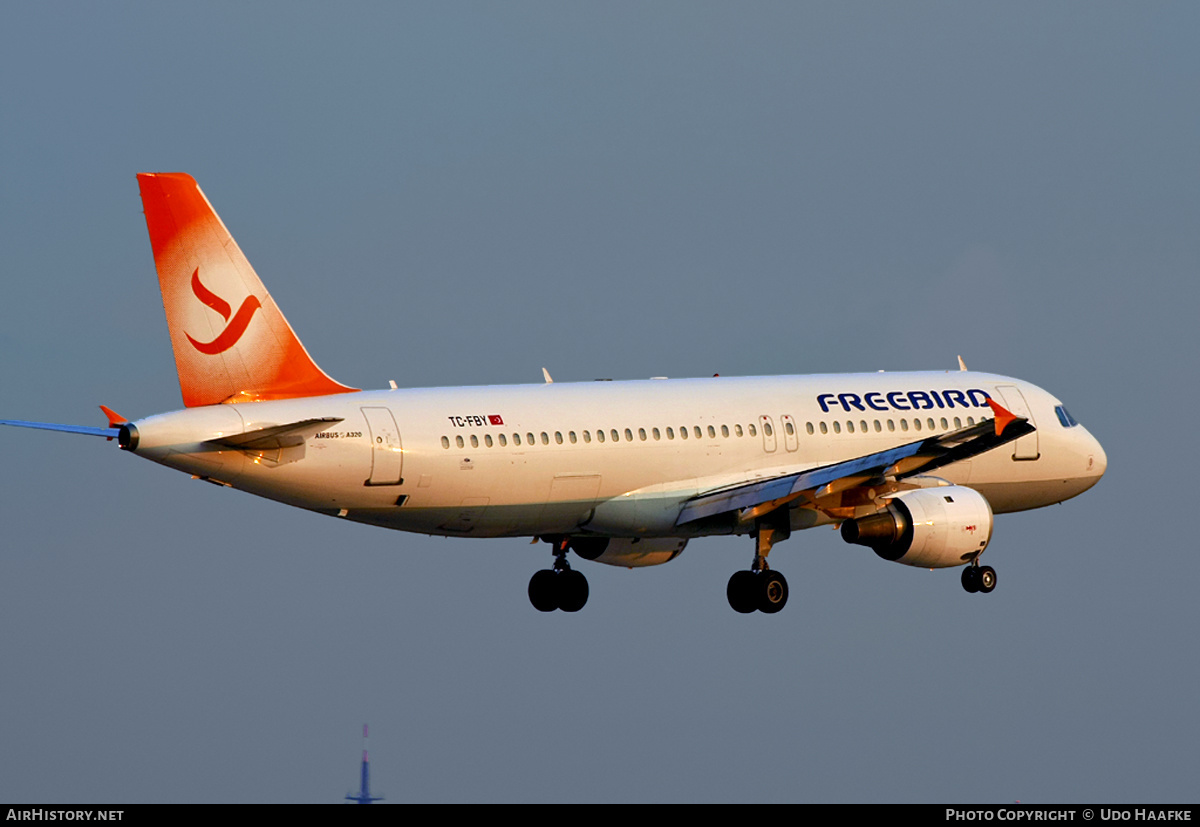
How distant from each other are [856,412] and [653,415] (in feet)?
19.1

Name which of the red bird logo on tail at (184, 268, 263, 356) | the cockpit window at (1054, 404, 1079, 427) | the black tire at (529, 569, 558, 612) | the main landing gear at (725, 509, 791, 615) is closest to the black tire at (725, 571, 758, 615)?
the main landing gear at (725, 509, 791, 615)

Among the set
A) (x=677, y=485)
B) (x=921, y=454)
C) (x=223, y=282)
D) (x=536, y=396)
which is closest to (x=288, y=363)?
A: (x=223, y=282)

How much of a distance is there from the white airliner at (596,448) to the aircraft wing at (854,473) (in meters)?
0.06

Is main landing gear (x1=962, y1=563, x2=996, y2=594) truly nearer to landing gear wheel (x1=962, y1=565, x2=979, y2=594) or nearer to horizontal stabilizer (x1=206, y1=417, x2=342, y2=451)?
landing gear wheel (x1=962, y1=565, x2=979, y2=594)

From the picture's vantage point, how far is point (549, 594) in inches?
2201

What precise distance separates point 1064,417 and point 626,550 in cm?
1237

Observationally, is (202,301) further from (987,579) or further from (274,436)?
(987,579)

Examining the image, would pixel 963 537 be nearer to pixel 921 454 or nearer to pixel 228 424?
pixel 921 454

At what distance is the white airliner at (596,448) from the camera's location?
46844 mm

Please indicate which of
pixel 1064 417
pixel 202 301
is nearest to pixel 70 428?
pixel 202 301

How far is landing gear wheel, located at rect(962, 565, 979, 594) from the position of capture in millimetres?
54750

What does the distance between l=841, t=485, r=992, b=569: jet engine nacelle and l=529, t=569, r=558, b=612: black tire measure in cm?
813

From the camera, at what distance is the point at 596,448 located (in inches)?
1998

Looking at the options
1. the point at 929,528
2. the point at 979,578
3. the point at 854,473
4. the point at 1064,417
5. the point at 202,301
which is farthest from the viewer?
the point at 1064,417
